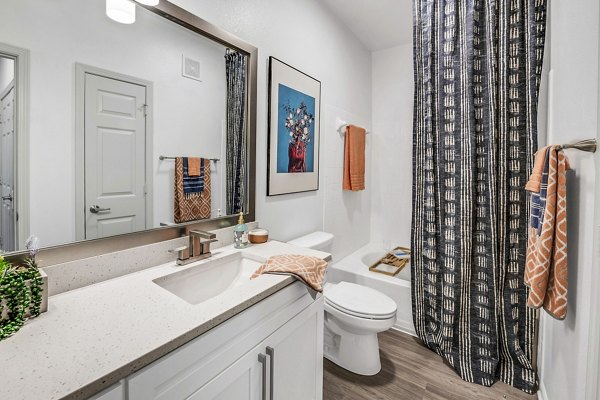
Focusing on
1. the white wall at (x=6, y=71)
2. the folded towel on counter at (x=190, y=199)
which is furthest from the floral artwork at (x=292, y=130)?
the white wall at (x=6, y=71)

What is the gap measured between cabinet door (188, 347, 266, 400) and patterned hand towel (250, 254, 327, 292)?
293 millimetres

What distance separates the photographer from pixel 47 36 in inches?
35.7

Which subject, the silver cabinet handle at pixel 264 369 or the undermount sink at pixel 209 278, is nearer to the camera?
the silver cabinet handle at pixel 264 369

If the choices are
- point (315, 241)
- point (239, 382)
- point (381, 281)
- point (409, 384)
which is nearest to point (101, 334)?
point (239, 382)

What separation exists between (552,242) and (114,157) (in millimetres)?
1787

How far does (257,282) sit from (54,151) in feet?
2.66

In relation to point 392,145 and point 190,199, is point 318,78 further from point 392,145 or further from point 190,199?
point 190,199

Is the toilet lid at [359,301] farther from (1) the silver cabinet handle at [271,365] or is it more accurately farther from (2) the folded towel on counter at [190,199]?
(2) the folded towel on counter at [190,199]

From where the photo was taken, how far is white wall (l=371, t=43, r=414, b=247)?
10.00 ft

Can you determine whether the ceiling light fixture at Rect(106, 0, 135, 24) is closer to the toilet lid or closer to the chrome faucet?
the chrome faucet

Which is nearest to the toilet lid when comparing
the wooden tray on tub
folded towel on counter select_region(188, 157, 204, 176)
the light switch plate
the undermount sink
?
the wooden tray on tub

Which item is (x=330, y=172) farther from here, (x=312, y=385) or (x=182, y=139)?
(x=312, y=385)

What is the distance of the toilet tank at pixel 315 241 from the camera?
1989 millimetres

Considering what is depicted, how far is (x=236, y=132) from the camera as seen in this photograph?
5.24 feet
